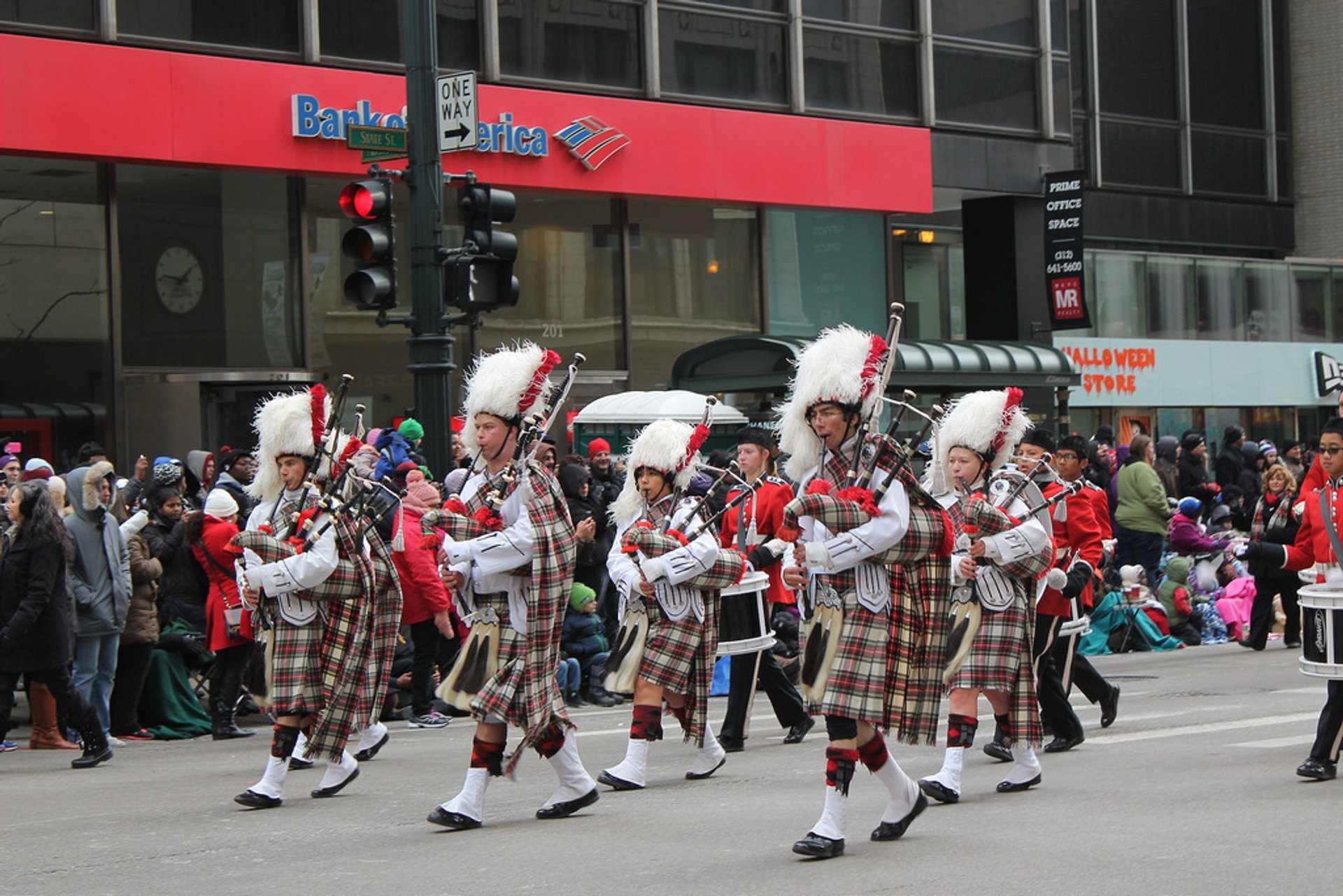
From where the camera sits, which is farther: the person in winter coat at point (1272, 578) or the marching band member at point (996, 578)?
the person in winter coat at point (1272, 578)

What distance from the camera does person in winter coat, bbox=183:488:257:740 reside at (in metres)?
12.3

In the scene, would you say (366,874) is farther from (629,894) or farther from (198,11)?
(198,11)

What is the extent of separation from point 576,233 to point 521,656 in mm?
14585

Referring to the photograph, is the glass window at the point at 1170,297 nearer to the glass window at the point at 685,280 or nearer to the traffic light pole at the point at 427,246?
the glass window at the point at 685,280

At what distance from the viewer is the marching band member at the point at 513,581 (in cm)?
791

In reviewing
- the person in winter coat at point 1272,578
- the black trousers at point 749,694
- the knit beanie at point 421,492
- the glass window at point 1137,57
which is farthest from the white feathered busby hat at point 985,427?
the glass window at point 1137,57

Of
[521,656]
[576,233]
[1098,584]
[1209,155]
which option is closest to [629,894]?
[521,656]

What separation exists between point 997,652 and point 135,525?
6587 mm

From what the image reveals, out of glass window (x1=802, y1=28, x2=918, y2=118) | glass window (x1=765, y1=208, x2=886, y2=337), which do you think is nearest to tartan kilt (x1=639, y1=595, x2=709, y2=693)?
glass window (x1=765, y1=208, x2=886, y2=337)

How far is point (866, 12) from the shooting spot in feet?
80.5

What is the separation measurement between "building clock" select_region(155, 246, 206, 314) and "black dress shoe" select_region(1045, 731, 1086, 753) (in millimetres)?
11668

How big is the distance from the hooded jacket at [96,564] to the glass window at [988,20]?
16.3 meters

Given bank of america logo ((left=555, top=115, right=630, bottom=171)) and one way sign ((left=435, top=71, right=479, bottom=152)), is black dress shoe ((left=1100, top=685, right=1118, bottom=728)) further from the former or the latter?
bank of america logo ((left=555, top=115, right=630, bottom=171))

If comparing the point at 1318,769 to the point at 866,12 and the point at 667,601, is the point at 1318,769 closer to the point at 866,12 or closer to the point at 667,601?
the point at 667,601
